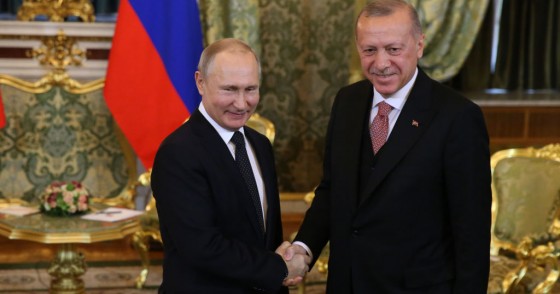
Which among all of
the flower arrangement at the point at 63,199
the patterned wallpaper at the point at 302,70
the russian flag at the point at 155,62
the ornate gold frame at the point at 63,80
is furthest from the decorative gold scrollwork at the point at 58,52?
the flower arrangement at the point at 63,199

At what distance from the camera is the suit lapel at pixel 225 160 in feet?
7.66

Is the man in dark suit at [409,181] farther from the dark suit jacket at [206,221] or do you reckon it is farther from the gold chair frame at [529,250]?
the gold chair frame at [529,250]

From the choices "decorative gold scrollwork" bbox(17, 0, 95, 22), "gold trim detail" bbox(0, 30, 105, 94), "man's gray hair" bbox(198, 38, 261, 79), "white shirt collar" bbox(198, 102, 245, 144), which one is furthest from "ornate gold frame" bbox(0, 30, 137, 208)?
"man's gray hair" bbox(198, 38, 261, 79)

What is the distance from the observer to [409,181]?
91.7 inches

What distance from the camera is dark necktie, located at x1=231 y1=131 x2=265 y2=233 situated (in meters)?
2.40

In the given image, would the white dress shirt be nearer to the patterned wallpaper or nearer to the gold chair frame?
the gold chair frame

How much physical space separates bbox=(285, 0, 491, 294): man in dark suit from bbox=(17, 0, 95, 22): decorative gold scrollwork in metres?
4.54

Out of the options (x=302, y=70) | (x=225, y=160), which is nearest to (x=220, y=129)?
(x=225, y=160)

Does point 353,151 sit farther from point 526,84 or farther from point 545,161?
point 526,84

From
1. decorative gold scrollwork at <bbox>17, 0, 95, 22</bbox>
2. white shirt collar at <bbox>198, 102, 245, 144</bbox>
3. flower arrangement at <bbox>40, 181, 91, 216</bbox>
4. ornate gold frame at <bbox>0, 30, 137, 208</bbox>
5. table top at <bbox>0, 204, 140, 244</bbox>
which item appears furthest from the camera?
decorative gold scrollwork at <bbox>17, 0, 95, 22</bbox>

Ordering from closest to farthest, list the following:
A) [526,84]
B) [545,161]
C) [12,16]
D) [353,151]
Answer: [353,151] → [545,161] → [12,16] → [526,84]

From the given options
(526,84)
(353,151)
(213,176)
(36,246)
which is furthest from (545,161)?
(526,84)

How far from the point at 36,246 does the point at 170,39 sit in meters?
1.81

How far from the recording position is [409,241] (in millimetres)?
2363
